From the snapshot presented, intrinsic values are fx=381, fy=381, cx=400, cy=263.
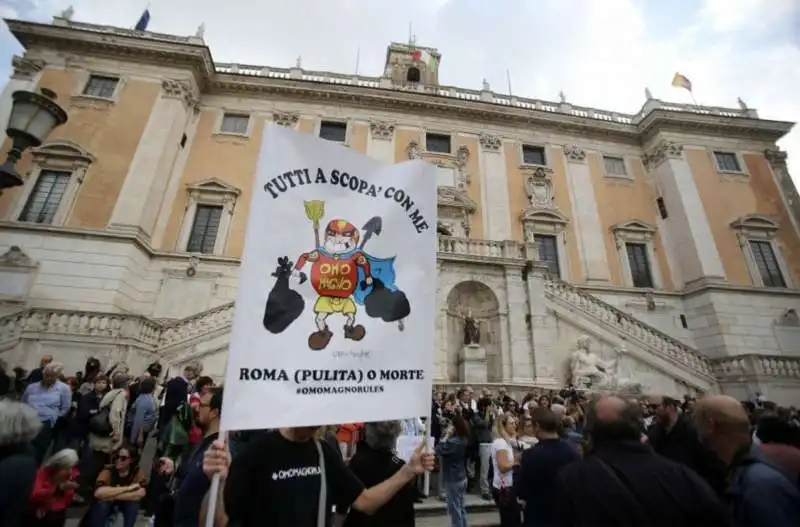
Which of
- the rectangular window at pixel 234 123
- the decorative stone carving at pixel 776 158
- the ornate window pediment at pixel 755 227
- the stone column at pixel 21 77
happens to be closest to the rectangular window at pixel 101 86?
the stone column at pixel 21 77

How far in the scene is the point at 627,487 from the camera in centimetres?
178

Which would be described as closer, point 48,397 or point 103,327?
point 48,397

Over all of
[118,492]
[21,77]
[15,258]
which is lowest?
[118,492]

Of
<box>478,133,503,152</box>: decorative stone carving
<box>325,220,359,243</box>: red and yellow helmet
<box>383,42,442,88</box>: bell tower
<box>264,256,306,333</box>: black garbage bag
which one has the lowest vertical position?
→ <box>264,256,306,333</box>: black garbage bag

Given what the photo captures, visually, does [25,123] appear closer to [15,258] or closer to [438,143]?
[15,258]

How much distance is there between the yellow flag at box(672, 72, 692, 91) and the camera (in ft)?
71.1

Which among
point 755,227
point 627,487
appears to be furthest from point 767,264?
point 627,487

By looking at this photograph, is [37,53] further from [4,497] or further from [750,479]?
[750,479]

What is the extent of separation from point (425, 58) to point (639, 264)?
1987cm

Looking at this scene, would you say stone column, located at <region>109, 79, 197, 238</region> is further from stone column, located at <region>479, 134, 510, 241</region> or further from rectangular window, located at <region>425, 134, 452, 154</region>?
stone column, located at <region>479, 134, 510, 241</region>

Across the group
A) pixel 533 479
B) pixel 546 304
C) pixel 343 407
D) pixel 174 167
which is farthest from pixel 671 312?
pixel 174 167

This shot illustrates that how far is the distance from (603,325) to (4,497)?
15954mm

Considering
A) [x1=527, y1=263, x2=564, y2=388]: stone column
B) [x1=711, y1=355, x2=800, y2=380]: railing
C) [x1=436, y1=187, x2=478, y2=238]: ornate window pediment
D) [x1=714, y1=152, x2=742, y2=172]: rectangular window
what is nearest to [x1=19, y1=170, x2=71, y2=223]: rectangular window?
[x1=436, y1=187, x2=478, y2=238]: ornate window pediment

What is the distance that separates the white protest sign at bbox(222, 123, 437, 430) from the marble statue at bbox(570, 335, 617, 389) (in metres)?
12.3
